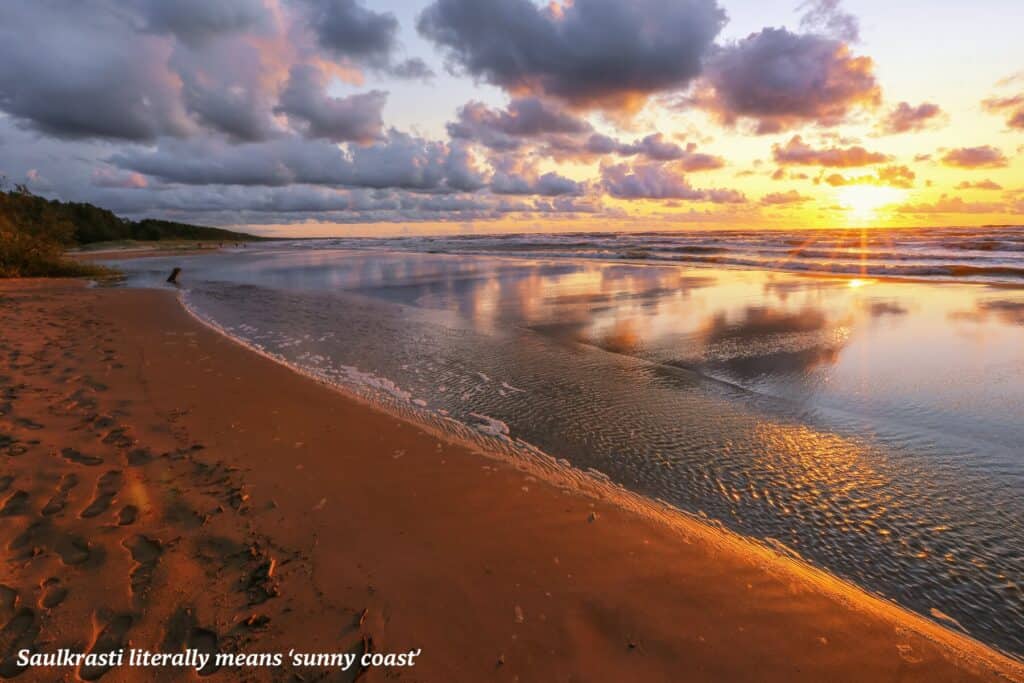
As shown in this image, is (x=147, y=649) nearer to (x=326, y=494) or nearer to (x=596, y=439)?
(x=326, y=494)

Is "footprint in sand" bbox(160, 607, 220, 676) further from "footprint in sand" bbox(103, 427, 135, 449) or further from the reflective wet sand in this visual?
the reflective wet sand

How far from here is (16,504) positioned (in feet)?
12.4

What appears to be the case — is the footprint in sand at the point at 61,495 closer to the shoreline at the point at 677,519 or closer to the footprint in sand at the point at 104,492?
the footprint in sand at the point at 104,492

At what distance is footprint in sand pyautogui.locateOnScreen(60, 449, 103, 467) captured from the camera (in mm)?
4660

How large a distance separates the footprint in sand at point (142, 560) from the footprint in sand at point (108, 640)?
198mm

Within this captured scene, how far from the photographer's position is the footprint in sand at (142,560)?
302 centimetres

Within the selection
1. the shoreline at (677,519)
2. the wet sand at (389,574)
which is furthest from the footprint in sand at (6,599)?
the shoreline at (677,519)

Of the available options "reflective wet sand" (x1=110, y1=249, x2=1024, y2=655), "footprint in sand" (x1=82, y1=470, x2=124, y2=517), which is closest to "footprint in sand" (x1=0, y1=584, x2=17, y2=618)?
"footprint in sand" (x1=82, y1=470, x2=124, y2=517)

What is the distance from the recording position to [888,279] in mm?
23688

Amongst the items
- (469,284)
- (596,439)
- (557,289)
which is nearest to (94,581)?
(596,439)

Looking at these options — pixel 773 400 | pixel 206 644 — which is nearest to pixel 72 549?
pixel 206 644

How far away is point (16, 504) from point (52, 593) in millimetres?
1459

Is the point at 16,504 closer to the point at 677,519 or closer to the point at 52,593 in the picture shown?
the point at 52,593

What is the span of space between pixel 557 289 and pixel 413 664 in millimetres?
18668
